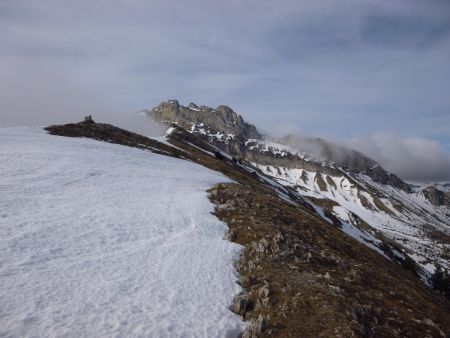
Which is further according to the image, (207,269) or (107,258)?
(207,269)

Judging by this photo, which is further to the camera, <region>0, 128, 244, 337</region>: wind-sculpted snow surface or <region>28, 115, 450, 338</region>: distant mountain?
<region>28, 115, 450, 338</region>: distant mountain

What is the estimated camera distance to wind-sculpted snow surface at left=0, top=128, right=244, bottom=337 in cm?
1559

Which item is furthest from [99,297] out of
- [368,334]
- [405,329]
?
[405,329]

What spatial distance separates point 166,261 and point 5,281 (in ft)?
27.6

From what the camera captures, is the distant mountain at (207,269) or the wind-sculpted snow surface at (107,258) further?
the distant mountain at (207,269)

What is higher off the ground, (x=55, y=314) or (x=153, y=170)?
(x=153, y=170)

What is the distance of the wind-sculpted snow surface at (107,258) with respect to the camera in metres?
15.6

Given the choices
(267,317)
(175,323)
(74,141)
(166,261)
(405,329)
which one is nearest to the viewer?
(175,323)

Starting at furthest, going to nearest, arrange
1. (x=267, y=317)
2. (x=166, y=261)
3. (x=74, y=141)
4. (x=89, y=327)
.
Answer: (x=74, y=141)
(x=166, y=261)
(x=267, y=317)
(x=89, y=327)

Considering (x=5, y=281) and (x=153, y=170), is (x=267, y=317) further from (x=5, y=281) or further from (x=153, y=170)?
(x=153, y=170)

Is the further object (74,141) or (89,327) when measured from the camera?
(74,141)

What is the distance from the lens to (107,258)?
2102cm

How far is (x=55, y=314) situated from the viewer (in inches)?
598

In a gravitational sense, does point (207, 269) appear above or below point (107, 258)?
above
